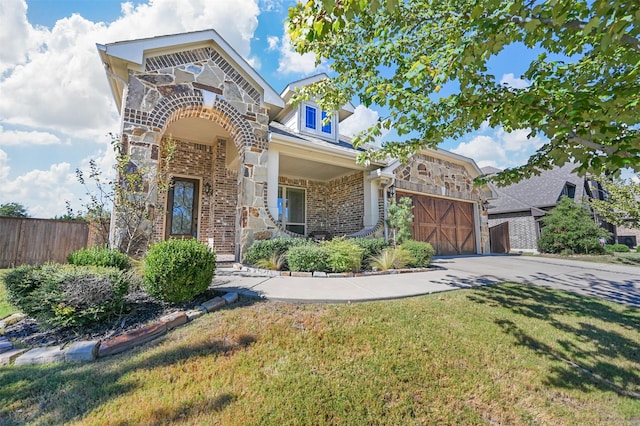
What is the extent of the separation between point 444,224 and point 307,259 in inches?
290

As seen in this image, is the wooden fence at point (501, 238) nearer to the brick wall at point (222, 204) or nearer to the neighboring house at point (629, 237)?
the brick wall at point (222, 204)

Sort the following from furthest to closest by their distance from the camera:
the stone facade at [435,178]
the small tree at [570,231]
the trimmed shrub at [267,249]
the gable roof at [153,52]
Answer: the small tree at [570,231]
the stone facade at [435,178]
the trimmed shrub at [267,249]
the gable roof at [153,52]

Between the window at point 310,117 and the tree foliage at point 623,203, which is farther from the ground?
the window at point 310,117

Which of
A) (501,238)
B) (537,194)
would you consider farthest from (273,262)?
(537,194)

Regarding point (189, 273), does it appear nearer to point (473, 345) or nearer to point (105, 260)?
point (105, 260)

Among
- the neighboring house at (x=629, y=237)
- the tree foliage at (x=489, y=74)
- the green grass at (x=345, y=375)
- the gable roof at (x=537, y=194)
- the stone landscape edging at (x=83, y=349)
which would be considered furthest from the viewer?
the neighboring house at (x=629, y=237)

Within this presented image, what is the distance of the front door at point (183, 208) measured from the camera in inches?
323

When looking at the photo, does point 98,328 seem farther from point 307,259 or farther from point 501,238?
point 501,238

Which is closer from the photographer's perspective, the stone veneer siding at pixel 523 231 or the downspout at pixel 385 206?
the downspout at pixel 385 206

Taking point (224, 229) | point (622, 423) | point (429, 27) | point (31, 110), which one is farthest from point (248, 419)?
point (31, 110)

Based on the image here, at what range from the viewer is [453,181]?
1084cm

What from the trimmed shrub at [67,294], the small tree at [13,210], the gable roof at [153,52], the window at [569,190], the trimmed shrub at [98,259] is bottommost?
the trimmed shrub at [67,294]

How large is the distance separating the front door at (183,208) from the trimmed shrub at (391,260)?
604 centimetres

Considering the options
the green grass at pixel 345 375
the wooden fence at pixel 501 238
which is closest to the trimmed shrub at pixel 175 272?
the green grass at pixel 345 375
